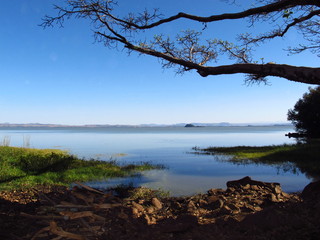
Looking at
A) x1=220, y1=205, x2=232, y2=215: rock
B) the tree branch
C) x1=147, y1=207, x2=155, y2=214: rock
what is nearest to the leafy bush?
the tree branch

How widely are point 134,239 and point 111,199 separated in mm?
2364

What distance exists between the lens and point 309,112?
50344mm

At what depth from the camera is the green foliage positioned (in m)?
49.4

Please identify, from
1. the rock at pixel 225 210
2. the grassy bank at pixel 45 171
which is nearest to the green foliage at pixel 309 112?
the grassy bank at pixel 45 171

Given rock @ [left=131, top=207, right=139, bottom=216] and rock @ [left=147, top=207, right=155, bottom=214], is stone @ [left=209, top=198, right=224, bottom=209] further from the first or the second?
rock @ [left=131, top=207, right=139, bottom=216]

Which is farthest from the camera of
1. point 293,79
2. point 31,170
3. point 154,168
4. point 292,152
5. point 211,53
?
point 292,152

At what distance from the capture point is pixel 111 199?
7059 millimetres

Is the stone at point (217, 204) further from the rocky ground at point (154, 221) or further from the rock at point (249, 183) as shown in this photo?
the rock at point (249, 183)

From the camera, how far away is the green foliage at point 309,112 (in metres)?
49.4

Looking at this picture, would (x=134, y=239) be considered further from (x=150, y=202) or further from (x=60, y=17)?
(x=60, y=17)

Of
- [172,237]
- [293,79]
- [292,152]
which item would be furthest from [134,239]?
[292,152]

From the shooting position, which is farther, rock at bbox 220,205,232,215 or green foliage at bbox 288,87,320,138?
green foliage at bbox 288,87,320,138

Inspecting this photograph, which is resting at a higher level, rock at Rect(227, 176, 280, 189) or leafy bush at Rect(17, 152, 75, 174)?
rock at Rect(227, 176, 280, 189)

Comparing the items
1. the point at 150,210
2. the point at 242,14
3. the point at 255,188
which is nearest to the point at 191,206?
the point at 150,210
